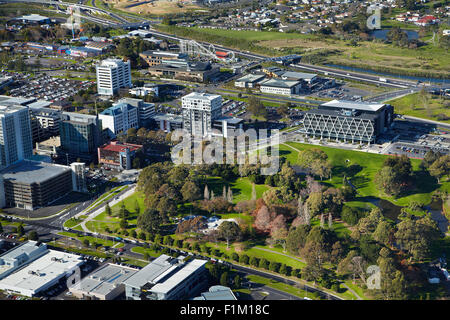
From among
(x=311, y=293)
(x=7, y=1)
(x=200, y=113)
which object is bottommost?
(x=311, y=293)

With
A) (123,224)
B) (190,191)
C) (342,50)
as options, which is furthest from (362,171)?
(342,50)

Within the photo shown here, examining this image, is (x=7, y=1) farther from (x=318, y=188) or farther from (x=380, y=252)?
(x=380, y=252)

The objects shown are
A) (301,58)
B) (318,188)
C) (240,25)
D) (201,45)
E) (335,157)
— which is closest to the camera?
(318,188)

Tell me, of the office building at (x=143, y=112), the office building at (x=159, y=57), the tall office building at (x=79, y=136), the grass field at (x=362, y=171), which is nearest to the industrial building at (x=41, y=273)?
the tall office building at (x=79, y=136)

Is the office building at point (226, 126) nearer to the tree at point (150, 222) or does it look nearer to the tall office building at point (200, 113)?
the tall office building at point (200, 113)

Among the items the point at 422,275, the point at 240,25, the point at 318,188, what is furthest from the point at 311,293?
the point at 240,25

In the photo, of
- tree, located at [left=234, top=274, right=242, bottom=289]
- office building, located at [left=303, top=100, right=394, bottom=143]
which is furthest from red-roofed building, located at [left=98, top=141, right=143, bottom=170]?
tree, located at [left=234, top=274, right=242, bottom=289]

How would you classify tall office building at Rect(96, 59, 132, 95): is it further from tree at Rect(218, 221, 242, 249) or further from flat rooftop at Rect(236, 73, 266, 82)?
tree at Rect(218, 221, 242, 249)
